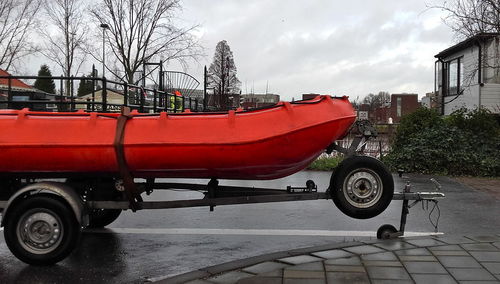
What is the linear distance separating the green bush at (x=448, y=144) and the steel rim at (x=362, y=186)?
26.9ft

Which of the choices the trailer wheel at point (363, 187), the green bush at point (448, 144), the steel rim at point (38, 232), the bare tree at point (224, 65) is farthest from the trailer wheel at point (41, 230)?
the bare tree at point (224, 65)

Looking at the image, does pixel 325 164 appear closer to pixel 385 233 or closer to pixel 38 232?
pixel 385 233

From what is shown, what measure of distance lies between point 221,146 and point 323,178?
281 inches

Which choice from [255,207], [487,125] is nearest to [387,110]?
[487,125]

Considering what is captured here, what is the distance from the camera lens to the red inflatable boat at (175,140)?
4543mm

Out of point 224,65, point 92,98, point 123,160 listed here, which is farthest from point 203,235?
point 224,65

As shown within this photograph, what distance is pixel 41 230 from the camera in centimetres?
477

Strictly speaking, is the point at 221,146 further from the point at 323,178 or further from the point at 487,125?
the point at 487,125

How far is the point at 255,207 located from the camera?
→ 7.93 metres

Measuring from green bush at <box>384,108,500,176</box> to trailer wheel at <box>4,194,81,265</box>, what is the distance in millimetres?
9793

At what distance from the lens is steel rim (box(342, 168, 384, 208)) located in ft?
15.8

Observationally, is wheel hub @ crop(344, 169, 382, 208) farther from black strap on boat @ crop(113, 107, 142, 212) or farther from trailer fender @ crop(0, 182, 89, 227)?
trailer fender @ crop(0, 182, 89, 227)

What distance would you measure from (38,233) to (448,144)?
10979mm

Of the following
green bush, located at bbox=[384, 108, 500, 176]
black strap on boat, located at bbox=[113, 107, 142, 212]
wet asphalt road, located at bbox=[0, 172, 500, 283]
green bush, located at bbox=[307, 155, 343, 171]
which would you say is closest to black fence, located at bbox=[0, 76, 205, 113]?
wet asphalt road, located at bbox=[0, 172, 500, 283]
